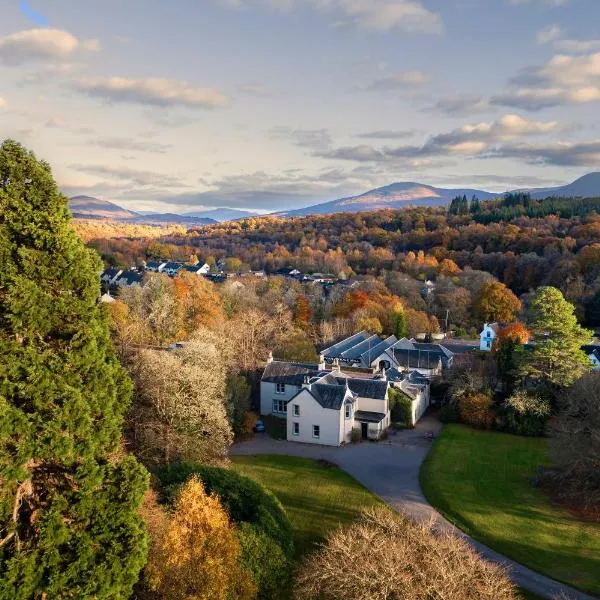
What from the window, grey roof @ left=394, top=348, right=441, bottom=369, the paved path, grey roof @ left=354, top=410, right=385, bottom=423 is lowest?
the paved path

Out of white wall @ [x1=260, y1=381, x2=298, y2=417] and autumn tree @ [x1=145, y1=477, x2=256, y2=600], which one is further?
white wall @ [x1=260, y1=381, x2=298, y2=417]

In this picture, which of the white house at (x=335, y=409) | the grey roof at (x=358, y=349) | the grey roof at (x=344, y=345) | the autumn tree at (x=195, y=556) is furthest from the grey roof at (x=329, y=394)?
the autumn tree at (x=195, y=556)

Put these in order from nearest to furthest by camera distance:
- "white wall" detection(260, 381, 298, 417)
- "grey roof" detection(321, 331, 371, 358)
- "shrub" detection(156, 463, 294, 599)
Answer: "shrub" detection(156, 463, 294, 599) < "white wall" detection(260, 381, 298, 417) < "grey roof" detection(321, 331, 371, 358)

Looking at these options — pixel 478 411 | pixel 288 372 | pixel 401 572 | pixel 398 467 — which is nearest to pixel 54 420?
pixel 401 572

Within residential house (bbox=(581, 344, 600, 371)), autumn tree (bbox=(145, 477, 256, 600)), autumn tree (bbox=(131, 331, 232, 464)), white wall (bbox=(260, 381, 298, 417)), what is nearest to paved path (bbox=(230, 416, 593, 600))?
white wall (bbox=(260, 381, 298, 417))

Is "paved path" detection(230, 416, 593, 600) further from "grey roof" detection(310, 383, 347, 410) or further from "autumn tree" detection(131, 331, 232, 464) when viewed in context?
"autumn tree" detection(131, 331, 232, 464)

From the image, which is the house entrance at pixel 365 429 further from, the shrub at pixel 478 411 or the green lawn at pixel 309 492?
the shrub at pixel 478 411

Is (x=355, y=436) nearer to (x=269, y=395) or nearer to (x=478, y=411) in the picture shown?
(x=269, y=395)
